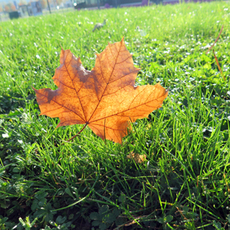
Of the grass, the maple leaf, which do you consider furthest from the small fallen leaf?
the maple leaf

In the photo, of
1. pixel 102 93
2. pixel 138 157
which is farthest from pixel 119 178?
pixel 102 93

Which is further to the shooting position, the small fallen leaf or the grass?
the small fallen leaf

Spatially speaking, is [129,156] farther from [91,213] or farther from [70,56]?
[70,56]

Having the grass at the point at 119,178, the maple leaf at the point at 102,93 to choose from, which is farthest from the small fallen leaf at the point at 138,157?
the maple leaf at the point at 102,93

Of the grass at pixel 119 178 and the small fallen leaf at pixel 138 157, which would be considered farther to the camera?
the small fallen leaf at pixel 138 157

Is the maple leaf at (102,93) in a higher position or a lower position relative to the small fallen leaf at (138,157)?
higher

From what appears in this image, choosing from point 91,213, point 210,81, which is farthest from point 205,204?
point 210,81

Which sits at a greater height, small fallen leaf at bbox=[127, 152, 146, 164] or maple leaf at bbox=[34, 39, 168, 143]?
maple leaf at bbox=[34, 39, 168, 143]

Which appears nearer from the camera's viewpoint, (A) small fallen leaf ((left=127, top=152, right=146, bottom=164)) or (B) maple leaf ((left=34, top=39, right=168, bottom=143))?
(B) maple leaf ((left=34, top=39, right=168, bottom=143))

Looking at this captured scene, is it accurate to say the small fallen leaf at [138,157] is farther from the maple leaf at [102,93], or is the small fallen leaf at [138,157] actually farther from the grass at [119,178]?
the maple leaf at [102,93]

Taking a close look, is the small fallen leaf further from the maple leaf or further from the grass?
the maple leaf
